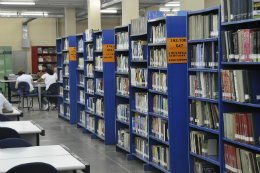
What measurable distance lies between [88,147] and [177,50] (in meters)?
3.32

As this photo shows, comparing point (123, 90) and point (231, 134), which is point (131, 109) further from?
point (231, 134)

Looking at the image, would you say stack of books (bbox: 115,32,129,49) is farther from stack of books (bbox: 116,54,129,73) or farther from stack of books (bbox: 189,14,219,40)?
stack of books (bbox: 189,14,219,40)

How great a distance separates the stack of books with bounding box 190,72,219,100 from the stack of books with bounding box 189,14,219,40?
0.44 m

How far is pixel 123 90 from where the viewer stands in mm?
6668

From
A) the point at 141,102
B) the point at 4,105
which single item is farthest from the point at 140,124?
the point at 4,105

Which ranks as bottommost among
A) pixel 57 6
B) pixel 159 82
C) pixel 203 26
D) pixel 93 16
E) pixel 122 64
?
pixel 159 82

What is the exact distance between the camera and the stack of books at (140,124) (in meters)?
5.72

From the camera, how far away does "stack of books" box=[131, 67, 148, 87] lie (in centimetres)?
563

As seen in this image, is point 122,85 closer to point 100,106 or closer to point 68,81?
point 100,106

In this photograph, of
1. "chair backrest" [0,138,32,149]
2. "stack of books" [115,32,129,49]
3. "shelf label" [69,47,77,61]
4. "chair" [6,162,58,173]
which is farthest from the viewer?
"shelf label" [69,47,77,61]

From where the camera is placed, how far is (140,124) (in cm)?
589

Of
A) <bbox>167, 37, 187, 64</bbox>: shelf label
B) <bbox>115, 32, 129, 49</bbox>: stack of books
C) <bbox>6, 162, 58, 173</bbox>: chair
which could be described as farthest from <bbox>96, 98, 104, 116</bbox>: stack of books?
<bbox>6, 162, 58, 173</bbox>: chair

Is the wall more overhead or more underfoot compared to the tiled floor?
more overhead

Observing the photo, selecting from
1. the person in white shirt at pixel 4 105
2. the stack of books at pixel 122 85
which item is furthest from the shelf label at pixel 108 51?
the person in white shirt at pixel 4 105
